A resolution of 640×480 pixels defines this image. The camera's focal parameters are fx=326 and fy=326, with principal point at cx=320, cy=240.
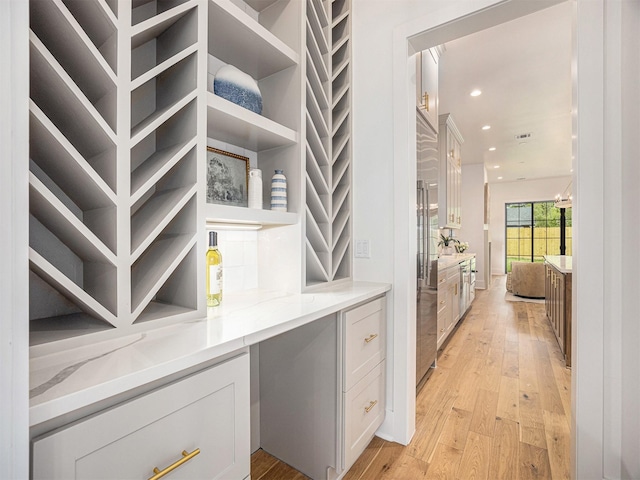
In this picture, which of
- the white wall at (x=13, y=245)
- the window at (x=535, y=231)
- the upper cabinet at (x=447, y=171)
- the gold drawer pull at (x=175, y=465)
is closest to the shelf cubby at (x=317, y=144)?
the white wall at (x=13, y=245)

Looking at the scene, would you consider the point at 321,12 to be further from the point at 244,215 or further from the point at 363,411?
the point at 363,411

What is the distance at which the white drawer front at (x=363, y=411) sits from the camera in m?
1.46

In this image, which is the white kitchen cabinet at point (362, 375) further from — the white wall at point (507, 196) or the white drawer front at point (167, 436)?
the white wall at point (507, 196)

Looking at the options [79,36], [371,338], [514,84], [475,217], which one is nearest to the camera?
[79,36]

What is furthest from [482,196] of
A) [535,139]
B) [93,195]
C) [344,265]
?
[93,195]

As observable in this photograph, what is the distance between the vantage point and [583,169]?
137 centimetres

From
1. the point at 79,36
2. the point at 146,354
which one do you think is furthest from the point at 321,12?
the point at 146,354

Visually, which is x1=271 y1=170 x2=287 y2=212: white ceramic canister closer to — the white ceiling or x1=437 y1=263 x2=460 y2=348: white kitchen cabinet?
x1=437 y1=263 x2=460 y2=348: white kitchen cabinet

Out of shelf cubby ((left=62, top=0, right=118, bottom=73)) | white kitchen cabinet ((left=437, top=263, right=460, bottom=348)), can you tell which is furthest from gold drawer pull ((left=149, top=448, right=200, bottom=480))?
white kitchen cabinet ((left=437, top=263, right=460, bottom=348))

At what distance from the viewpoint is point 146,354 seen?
2.59ft

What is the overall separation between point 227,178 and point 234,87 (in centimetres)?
39

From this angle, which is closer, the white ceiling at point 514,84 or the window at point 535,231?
the white ceiling at point 514,84

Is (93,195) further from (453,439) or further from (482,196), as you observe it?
(482,196)

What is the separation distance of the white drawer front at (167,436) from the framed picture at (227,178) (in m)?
0.77
